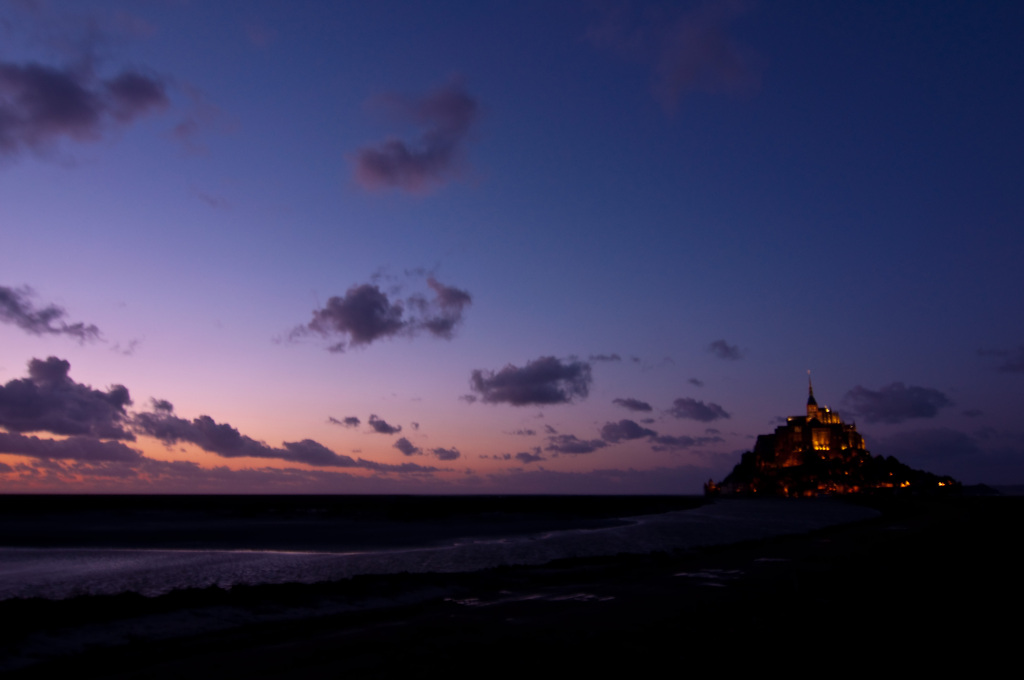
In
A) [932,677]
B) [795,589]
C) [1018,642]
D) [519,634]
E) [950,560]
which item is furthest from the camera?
[950,560]

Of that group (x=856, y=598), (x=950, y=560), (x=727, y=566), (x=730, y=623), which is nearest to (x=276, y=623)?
(x=730, y=623)

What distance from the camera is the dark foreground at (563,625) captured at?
1012 cm

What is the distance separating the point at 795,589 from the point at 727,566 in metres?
6.01

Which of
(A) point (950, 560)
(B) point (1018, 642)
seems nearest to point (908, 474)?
(A) point (950, 560)

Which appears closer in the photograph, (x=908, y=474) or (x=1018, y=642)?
(x=1018, y=642)

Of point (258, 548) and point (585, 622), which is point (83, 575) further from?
point (585, 622)

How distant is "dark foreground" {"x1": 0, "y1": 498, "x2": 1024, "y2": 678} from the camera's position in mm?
10117

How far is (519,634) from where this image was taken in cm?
1218

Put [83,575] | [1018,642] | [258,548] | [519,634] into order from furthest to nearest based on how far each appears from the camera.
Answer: [258,548], [83,575], [519,634], [1018,642]

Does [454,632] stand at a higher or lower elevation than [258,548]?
higher

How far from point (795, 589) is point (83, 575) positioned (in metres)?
26.9

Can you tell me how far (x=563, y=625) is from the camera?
1290cm

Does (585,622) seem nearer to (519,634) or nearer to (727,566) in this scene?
(519,634)

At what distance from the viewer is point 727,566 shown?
22.5 metres
